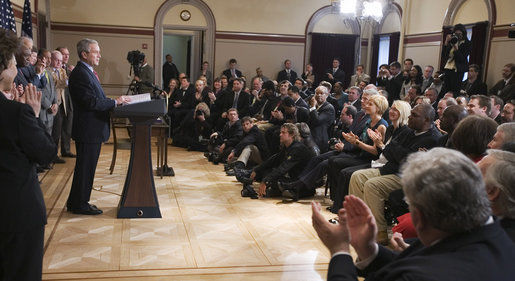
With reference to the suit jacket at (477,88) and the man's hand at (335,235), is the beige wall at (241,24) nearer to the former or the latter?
the suit jacket at (477,88)

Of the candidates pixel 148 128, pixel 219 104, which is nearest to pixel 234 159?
pixel 219 104

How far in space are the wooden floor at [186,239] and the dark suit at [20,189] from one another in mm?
944

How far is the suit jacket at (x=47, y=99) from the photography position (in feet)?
17.7

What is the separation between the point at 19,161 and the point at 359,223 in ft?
4.60

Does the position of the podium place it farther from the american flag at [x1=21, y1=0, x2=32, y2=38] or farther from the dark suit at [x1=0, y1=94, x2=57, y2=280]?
the american flag at [x1=21, y1=0, x2=32, y2=38]

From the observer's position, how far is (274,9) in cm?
1195

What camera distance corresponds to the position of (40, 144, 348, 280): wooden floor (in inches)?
125

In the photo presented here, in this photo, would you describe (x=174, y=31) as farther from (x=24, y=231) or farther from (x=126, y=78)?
(x=24, y=231)

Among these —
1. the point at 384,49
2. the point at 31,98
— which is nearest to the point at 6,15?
the point at 31,98

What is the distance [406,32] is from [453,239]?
9877mm

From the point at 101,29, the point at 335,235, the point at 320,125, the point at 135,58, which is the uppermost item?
the point at 101,29

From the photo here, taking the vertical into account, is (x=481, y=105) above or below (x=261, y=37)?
below

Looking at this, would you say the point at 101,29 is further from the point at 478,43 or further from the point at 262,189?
the point at 478,43

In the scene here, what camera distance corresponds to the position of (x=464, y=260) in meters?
1.23
